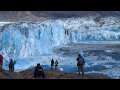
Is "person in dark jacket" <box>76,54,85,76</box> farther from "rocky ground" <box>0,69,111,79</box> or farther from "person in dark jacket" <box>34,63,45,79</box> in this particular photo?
"person in dark jacket" <box>34,63,45,79</box>

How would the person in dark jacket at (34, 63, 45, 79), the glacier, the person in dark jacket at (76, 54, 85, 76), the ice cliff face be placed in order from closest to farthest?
the person in dark jacket at (34, 63, 45, 79), the person in dark jacket at (76, 54, 85, 76), the glacier, the ice cliff face

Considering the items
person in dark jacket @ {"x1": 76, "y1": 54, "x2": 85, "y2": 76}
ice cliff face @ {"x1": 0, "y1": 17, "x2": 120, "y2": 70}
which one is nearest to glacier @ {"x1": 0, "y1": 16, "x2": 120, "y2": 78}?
ice cliff face @ {"x1": 0, "y1": 17, "x2": 120, "y2": 70}

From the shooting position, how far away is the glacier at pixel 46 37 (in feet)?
36.0

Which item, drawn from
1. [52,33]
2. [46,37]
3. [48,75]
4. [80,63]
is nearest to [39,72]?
[48,75]

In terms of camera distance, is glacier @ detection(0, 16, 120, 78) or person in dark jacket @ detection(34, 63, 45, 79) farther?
glacier @ detection(0, 16, 120, 78)

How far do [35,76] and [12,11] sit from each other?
6.01 feet

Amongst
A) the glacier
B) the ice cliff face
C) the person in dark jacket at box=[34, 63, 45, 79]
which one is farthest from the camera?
the ice cliff face

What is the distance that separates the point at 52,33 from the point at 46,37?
75 cm

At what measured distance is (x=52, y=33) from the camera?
14.2m

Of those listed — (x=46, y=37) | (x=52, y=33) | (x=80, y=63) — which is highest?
(x=52, y=33)

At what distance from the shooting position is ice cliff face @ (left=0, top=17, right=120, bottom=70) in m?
11.4

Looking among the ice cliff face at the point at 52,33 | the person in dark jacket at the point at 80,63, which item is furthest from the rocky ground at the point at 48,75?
the ice cliff face at the point at 52,33

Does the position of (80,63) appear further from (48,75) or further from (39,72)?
(39,72)
